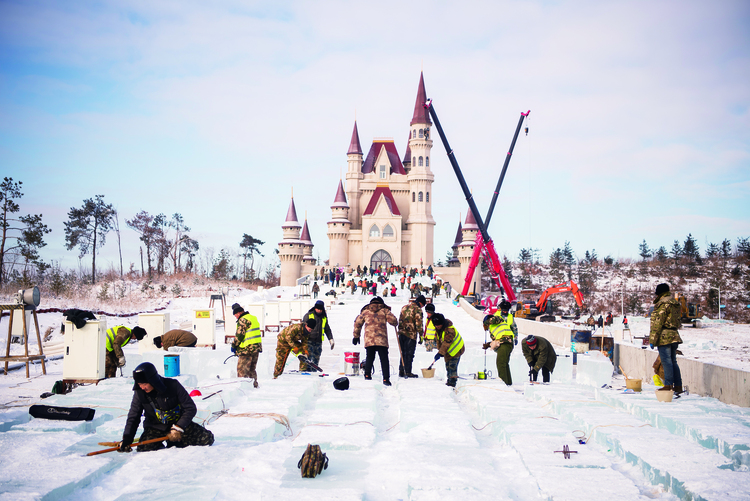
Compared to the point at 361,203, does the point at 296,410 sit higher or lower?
lower

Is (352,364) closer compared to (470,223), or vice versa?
(352,364)

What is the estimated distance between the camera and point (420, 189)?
5706 centimetres

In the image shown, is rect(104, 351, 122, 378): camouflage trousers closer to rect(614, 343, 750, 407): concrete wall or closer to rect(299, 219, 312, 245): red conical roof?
rect(614, 343, 750, 407): concrete wall

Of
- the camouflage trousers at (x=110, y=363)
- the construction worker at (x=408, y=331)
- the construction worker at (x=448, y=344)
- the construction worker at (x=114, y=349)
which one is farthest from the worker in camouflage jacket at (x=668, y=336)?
the camouflage trousers at (x=110, y=363)

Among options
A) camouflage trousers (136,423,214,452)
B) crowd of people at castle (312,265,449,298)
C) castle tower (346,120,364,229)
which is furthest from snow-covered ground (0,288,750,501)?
castle tower (346,120,364,229)

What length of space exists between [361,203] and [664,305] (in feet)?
177

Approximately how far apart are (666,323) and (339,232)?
5038 cm

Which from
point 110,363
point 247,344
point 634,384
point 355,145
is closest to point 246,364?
point 247,344

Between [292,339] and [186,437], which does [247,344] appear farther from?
[186,437]

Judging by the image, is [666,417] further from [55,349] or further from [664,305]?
[55,349]

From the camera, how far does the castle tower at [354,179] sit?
61438mm

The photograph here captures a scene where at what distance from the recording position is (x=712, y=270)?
2421 inches

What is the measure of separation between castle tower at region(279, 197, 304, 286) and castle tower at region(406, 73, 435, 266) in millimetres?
10844

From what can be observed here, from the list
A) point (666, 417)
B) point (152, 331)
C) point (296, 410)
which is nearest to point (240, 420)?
point (296, 410)
